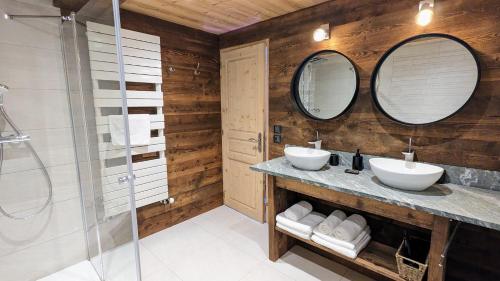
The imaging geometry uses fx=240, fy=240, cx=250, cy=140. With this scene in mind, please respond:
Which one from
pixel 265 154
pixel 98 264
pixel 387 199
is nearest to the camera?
pixel 387 199

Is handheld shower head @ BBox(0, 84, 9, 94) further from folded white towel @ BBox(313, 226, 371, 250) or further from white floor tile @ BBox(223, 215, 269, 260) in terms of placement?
folded white towel @ BBox(313, 226, 371, 250)

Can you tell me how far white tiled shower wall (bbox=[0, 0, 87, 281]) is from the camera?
1798 mm

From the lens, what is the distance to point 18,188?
186 centimetres

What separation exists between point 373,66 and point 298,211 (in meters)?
1.38

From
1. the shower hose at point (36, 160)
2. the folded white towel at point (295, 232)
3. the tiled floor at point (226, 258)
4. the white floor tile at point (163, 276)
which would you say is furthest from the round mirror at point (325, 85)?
the shower hose at point (36, 160)

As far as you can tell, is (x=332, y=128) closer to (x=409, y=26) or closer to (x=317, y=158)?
(x=317, y=158)

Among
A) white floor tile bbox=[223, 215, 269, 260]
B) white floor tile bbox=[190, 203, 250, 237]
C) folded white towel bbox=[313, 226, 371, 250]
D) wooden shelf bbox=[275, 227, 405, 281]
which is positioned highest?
folded white towel bbox=[313, 226, 371, 250]


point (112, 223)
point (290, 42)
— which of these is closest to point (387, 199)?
point (290, 42)

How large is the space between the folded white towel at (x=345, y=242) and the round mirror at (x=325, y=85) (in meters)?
1.00

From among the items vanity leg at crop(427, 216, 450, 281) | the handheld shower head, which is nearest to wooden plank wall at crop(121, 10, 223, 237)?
the handheld shower head

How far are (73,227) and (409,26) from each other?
10.6 feet

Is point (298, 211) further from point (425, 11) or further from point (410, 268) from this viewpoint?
point (425, 11)

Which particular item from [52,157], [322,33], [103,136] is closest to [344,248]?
[322,33]

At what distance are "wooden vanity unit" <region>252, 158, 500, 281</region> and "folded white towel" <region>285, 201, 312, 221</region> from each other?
4.4 inches
